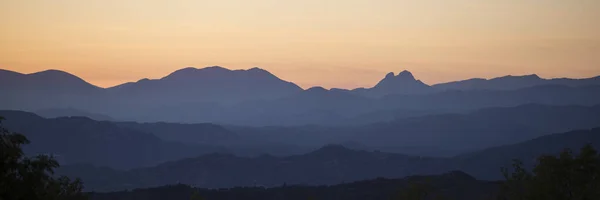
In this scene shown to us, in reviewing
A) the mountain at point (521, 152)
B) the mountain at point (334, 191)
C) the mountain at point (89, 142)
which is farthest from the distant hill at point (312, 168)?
the mountain at point (334, 191)

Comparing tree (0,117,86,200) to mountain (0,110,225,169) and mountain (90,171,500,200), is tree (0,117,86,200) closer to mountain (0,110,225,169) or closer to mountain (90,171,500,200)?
mountain (90,171,500,200)

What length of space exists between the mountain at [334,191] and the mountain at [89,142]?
73546 mm

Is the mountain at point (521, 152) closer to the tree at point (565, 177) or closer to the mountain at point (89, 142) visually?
the mountain at point (89, 142)

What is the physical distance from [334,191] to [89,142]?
8918cm

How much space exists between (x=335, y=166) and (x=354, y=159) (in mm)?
5594

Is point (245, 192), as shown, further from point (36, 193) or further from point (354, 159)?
point (36, 193)

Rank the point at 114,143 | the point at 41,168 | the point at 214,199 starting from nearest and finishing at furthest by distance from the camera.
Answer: the point at 41,168, the point at 214,199, the point at 114,143

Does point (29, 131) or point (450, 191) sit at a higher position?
point (29, 131)

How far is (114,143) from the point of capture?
554 ft

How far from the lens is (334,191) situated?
87.5m

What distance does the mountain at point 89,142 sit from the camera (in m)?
156

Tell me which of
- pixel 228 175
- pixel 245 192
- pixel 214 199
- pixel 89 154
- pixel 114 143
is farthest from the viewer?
pixel 114 143

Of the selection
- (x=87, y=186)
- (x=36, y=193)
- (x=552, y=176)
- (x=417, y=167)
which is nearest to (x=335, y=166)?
(x=417, y=167)

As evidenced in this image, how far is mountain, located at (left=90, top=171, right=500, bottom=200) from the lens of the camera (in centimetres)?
7919
